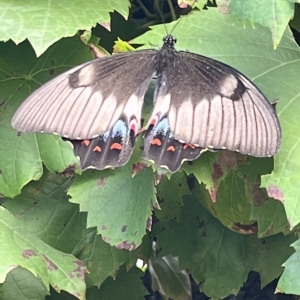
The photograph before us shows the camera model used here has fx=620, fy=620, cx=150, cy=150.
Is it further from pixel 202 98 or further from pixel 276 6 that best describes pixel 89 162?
pixel 276 6

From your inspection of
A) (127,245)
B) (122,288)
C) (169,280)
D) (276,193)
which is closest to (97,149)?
(127,245)

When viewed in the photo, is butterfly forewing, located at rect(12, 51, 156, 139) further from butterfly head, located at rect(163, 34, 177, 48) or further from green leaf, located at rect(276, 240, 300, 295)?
green leaf, located at rect(276, 240, 300, 295)

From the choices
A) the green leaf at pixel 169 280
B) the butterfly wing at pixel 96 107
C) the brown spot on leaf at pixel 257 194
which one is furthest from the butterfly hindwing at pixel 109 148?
the green leaf at pixel 169 280

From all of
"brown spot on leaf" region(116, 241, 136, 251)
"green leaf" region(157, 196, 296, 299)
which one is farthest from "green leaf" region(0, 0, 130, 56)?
"green leaf" region(157, 196, 296, 299)

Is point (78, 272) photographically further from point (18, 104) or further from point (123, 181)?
point (18, 104)

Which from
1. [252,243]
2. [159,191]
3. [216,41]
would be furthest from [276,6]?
[252,243]

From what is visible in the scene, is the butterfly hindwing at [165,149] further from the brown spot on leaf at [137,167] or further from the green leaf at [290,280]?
the green leaf at [290,280]
